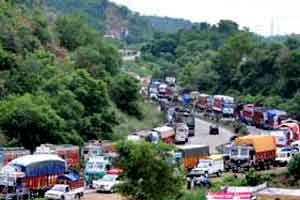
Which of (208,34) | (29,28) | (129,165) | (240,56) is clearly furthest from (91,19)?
(129,165)

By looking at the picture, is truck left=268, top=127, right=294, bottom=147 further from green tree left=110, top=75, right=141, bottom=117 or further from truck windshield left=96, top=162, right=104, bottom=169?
green tree left=110, top=75, right=141, bottom=117

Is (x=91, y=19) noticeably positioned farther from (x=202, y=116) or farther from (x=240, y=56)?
(x=202, y=116)

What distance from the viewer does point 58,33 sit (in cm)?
5825

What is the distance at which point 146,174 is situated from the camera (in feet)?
77.1

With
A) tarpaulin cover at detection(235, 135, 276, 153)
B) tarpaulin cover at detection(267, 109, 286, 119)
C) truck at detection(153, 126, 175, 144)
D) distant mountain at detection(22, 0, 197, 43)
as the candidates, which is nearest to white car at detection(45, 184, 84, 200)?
tarpaulin cover at detection(235, 135, 276, 153)

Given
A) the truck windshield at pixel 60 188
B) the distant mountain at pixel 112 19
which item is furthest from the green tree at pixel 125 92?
the distant mountain at pixel 112 19

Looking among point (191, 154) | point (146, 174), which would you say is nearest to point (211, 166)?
point (191, 154)

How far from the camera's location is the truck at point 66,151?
30.1 metres

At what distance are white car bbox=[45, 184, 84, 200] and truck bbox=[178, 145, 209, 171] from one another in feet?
22.6

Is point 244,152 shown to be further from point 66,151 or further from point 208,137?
point 208,137

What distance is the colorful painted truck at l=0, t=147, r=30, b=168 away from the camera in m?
28.6

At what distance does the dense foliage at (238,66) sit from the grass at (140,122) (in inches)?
340

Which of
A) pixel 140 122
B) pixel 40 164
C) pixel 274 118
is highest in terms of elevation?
pixel 40 164

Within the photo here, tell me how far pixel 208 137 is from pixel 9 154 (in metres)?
19.2
